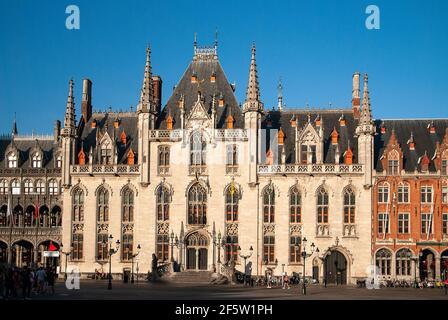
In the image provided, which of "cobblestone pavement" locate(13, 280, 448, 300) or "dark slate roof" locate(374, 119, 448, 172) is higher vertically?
"dark slate roof" locate(374, 119, 448, 172)

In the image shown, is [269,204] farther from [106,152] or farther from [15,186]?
[15,186]

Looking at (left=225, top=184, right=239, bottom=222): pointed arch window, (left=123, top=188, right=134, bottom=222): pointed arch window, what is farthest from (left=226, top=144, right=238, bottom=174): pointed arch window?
(left=123, top=188, right=134, bottom=222): pointed arch window

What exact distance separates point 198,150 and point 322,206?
49.0 feet

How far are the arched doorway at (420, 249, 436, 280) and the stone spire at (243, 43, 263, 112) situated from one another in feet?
77.8

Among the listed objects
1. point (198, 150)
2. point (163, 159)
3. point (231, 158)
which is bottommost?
point (163, 159)

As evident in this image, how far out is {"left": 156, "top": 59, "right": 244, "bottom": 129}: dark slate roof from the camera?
80.2 metres

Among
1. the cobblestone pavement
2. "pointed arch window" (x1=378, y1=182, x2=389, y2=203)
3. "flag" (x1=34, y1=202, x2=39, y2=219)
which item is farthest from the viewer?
"flag" (x1=34, y1=202, x2=39, y2=219)

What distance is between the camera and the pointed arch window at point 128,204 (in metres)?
79.0

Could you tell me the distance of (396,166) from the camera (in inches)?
3039

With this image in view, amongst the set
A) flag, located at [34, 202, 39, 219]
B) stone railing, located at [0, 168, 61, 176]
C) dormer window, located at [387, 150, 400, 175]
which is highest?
dormer window, located at [387, 150, 400, 175]

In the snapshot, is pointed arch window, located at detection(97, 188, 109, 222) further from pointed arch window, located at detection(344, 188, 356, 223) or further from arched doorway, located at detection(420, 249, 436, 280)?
arched doorway, located at detection(420, 249, 436, 280)

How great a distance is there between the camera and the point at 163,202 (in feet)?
258

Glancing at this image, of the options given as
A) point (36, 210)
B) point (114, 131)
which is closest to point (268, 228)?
point (114, 131)
